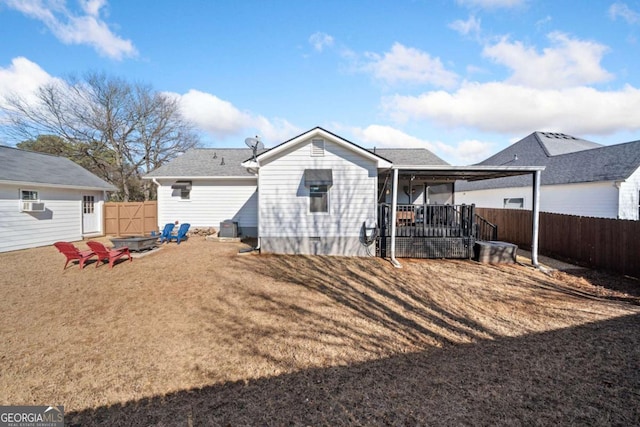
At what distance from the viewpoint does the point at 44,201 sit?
38.9 ft

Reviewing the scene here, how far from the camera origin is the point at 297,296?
6078mm

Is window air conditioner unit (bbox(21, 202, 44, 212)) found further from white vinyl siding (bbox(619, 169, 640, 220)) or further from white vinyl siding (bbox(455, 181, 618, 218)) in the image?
white vinyl siding (bbox(619, 169, 640, 220))

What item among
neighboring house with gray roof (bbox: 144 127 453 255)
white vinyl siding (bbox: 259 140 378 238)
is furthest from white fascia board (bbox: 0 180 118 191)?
white vinyl siding (bbox: 259 140 378 238)

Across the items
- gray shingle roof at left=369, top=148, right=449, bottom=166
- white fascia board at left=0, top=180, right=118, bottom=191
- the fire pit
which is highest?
gray shingle roof at left=369, top=148, right=449, bottom=166

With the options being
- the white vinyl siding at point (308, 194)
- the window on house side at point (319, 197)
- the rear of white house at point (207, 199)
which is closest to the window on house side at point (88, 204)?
the rear of white house at point (207, 199)

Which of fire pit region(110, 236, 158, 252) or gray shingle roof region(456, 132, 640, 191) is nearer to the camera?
fire pit region(110, 236, 158, 252)

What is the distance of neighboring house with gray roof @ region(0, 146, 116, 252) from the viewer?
10.6 m

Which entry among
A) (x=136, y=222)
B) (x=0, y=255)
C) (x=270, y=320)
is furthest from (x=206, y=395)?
(x=136, y=222)

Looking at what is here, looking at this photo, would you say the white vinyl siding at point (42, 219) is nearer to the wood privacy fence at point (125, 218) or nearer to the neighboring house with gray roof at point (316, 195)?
the wood privacy fence at point (125, 218)

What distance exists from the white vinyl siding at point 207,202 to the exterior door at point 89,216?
3.24m

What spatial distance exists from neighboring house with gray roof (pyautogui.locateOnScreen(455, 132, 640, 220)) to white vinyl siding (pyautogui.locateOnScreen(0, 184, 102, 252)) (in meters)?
24.7

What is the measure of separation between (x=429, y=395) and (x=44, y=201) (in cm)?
1586

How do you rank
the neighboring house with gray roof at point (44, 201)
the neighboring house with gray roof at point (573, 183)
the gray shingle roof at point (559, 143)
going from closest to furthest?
the neighboring house with gray roof at point (44, 201)
the neighboring house with gray roof at point (573, 183)
the gray shingle roof at point (559, 143)

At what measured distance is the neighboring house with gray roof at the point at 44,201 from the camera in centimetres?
1063
